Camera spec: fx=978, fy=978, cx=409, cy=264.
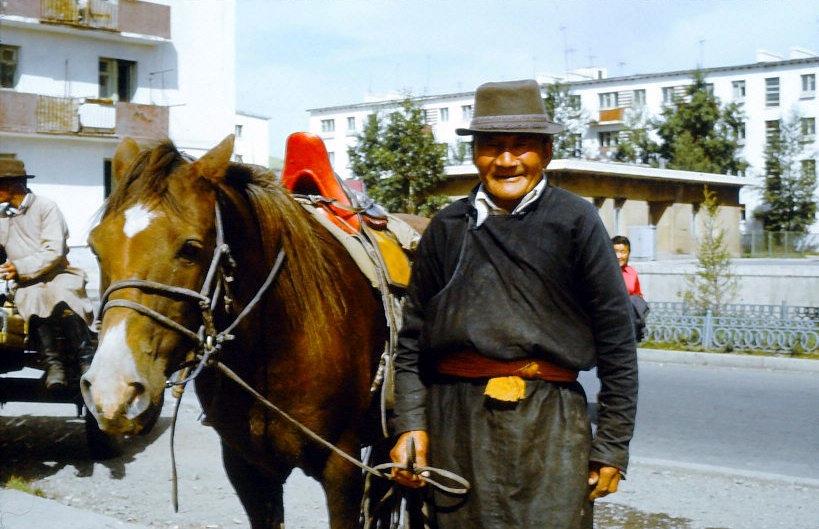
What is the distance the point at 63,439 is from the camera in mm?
8500

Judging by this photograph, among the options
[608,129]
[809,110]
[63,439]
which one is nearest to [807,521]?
[63,439]

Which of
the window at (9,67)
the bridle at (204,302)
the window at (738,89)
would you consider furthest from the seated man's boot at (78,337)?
the window at (738,89)

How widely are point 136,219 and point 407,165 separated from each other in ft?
66.7

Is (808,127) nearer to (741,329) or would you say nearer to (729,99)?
(729,99)

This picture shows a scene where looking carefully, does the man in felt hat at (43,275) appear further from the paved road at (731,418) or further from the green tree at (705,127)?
the green tree at (705,127)

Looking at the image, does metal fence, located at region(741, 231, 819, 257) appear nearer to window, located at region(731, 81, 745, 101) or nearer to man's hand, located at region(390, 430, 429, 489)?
window, located at region(731, 81, 745, 101)

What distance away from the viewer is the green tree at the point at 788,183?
54.8m

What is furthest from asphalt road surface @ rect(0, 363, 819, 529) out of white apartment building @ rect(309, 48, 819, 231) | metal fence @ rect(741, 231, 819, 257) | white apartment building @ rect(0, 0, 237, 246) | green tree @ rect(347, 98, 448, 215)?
white apartment building @ rect(309, 48, 819, 231)

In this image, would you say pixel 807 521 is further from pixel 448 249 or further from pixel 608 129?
pixel 608 129

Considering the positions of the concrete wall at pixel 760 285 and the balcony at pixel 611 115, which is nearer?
the concrete wall at pixel 760 285

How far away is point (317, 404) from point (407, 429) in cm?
65

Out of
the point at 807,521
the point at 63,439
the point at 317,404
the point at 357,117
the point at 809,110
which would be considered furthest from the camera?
the point at 357,117

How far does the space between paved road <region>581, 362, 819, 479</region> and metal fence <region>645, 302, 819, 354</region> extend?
945 mm

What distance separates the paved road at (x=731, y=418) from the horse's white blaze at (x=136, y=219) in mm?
5698
